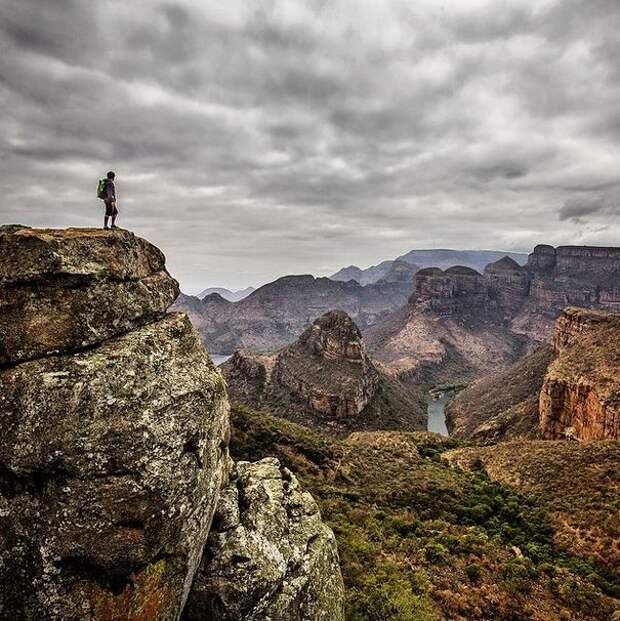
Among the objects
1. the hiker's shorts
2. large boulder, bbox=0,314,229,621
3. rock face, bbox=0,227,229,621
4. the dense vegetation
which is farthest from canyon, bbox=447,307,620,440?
the hiker's shorts

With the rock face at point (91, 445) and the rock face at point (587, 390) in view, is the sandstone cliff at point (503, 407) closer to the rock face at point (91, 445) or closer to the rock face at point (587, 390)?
the rock face at point (587, 390)

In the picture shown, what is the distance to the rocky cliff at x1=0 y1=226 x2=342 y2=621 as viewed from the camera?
11227 millimetres

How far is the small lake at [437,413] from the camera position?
125m

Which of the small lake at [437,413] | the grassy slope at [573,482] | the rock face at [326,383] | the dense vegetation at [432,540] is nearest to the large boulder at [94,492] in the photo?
the dense vegetation at [432,540]

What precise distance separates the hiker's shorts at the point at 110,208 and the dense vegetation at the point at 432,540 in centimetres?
2195

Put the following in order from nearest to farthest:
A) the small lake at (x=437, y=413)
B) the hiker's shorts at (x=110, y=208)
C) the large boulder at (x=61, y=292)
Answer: the large boulder at (x=61, y=292) < the hiker's shorts at (x=110, y=208) < the small lake at (x=437, y=413)

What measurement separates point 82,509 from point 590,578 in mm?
31020

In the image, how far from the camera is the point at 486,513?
3428cm

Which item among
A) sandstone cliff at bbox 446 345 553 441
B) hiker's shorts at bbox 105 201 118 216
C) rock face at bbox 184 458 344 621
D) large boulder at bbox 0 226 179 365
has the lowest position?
sandstone cliff at bbox 446 345 553 441

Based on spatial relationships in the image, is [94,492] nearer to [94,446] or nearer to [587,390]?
[94,446]

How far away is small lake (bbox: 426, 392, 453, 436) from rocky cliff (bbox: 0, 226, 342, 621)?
109003mm

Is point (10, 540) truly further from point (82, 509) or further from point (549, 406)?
point (549, 406)

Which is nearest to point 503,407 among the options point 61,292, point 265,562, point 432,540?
point 432,540

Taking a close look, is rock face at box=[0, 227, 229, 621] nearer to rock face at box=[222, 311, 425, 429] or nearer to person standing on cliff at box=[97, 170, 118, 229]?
person standing on cliff at box=[97, 170, 118, 229]
